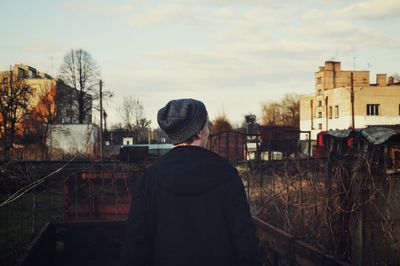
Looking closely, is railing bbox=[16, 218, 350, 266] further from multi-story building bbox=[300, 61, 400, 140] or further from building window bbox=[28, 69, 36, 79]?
building window bbox=[28, 69, 36, 79]

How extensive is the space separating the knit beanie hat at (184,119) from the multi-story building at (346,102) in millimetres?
48768

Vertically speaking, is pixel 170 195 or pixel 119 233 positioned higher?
pixel 170 195

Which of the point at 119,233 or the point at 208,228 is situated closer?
the point at 208,228

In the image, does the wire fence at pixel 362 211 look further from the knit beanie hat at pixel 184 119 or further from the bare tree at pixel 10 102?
the bare tree at pixel 10 102

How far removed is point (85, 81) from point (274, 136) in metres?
29.1

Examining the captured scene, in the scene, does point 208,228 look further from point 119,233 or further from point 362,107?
point 362,107

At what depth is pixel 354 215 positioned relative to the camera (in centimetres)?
498

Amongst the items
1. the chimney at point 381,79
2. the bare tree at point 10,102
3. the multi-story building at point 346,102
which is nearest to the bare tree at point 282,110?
the multi-story building at point 346,102

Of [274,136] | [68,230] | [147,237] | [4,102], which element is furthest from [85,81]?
[147,237]

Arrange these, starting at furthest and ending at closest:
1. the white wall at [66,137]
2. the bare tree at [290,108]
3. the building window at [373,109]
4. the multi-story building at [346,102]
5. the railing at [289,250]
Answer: the bare tree at [290,108] < the building window at [373,109] < the multi-story building at [346,102] < the white wall at [66,137] < the railing at [289,250]

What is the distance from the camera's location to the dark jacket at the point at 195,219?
6.72 feet

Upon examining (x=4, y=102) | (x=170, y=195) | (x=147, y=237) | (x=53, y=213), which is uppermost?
(x=4, y=102)

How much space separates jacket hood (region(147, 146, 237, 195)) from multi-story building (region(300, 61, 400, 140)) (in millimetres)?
48888

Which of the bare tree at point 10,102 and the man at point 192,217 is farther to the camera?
the bare tree at point 10,102
